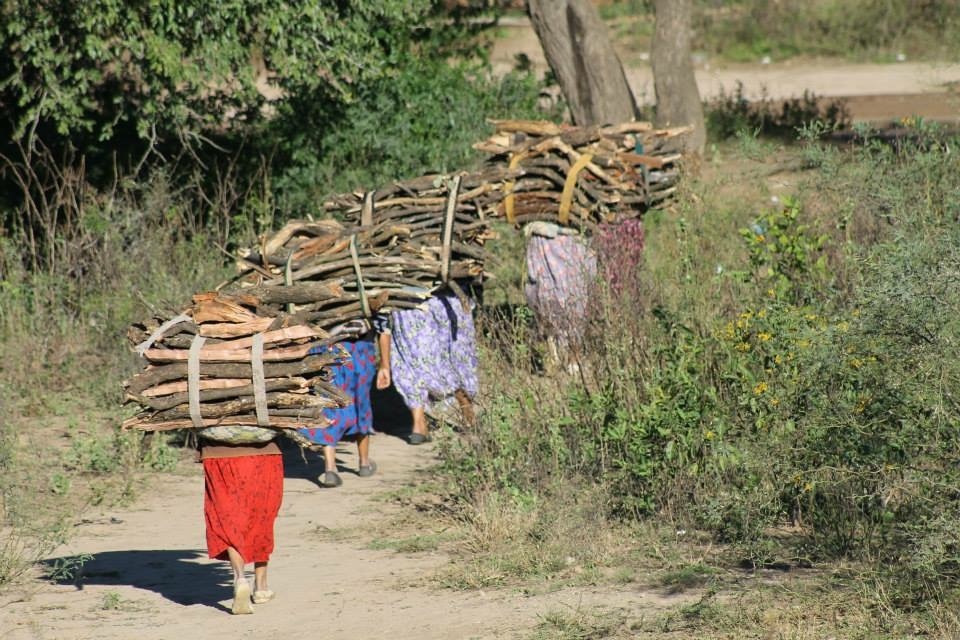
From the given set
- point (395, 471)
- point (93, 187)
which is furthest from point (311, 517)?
point (93, 187)

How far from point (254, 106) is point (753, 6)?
15575 millimetres

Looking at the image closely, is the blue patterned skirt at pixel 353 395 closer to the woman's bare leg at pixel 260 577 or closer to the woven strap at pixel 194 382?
the woman's bare leg at pixel 260 577

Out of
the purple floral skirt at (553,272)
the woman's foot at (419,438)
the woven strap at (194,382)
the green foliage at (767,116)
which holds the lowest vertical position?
the woman's foot at (419,438)

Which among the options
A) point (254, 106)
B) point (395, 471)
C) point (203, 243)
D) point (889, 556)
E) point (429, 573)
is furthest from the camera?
point (254, 106)

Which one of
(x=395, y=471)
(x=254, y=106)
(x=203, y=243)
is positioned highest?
(x=254, y=106)

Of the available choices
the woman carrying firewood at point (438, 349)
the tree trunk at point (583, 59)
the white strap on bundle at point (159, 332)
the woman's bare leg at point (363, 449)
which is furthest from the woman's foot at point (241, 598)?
the tree trunk at point (583, 59)

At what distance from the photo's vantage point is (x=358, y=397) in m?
9.04

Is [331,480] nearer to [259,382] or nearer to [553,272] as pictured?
[553,272]

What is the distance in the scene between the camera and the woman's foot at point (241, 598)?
21.2 feet

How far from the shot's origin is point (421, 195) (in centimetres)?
957

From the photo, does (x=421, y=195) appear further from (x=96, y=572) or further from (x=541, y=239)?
(x=96, y=572)

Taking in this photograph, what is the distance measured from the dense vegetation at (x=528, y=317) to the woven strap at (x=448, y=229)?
523 millimetres

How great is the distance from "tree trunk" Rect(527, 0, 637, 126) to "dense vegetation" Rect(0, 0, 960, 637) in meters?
0.78

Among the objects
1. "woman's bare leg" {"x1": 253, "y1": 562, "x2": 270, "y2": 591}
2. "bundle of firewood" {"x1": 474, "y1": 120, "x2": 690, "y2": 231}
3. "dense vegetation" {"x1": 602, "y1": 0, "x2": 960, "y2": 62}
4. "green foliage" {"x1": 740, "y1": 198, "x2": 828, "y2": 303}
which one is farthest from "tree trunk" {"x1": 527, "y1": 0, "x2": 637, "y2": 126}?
"woman's bare leg" {"x1": 253, "y1": 562, "x2": 270, "y2": 591}
